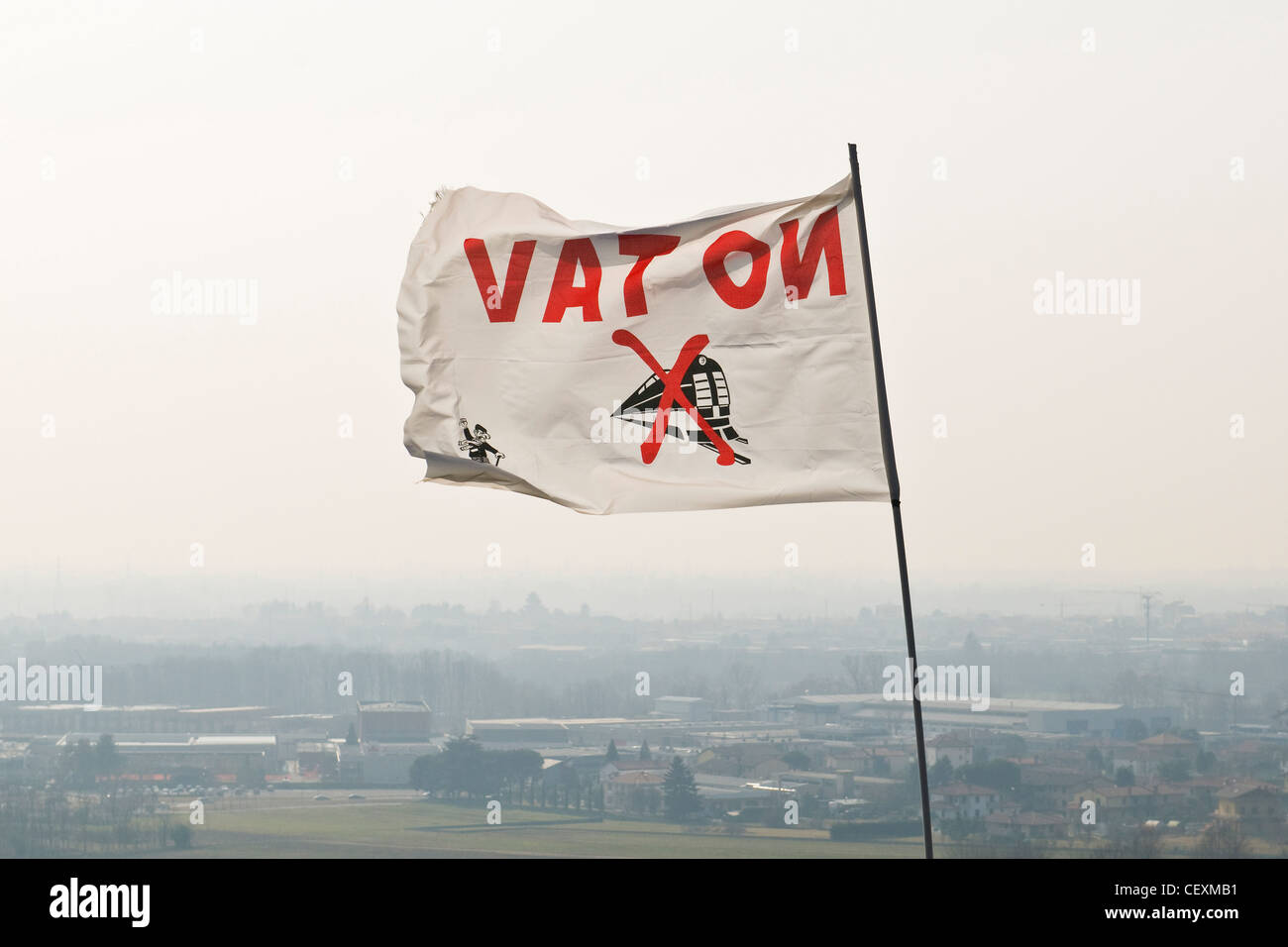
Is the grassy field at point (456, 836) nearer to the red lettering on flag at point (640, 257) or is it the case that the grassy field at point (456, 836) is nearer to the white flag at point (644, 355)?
the white flag at point (644, 355)

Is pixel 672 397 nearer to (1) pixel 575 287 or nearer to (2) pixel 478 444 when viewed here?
(1) pixel 575 287

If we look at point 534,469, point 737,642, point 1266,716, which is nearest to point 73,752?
point 737,642

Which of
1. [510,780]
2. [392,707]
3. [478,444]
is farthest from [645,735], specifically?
[478,444]

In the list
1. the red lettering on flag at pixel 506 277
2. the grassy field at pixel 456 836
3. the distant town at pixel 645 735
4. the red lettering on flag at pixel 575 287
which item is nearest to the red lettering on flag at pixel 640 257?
the red lettering on flag at pixel 575 287

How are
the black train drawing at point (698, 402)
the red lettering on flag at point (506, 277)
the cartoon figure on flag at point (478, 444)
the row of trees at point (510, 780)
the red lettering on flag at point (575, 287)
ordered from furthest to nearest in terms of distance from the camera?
1. the row of trees at point (510, 780)
2. the red lettering on flag at point (506, 277)
3. the red lettering on flag at point (575, 287)
4. the cartoon figure on flag at point (478, 444)
5. the black train drawing at point (698, 402)

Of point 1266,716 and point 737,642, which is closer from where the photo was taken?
point 1266,716
